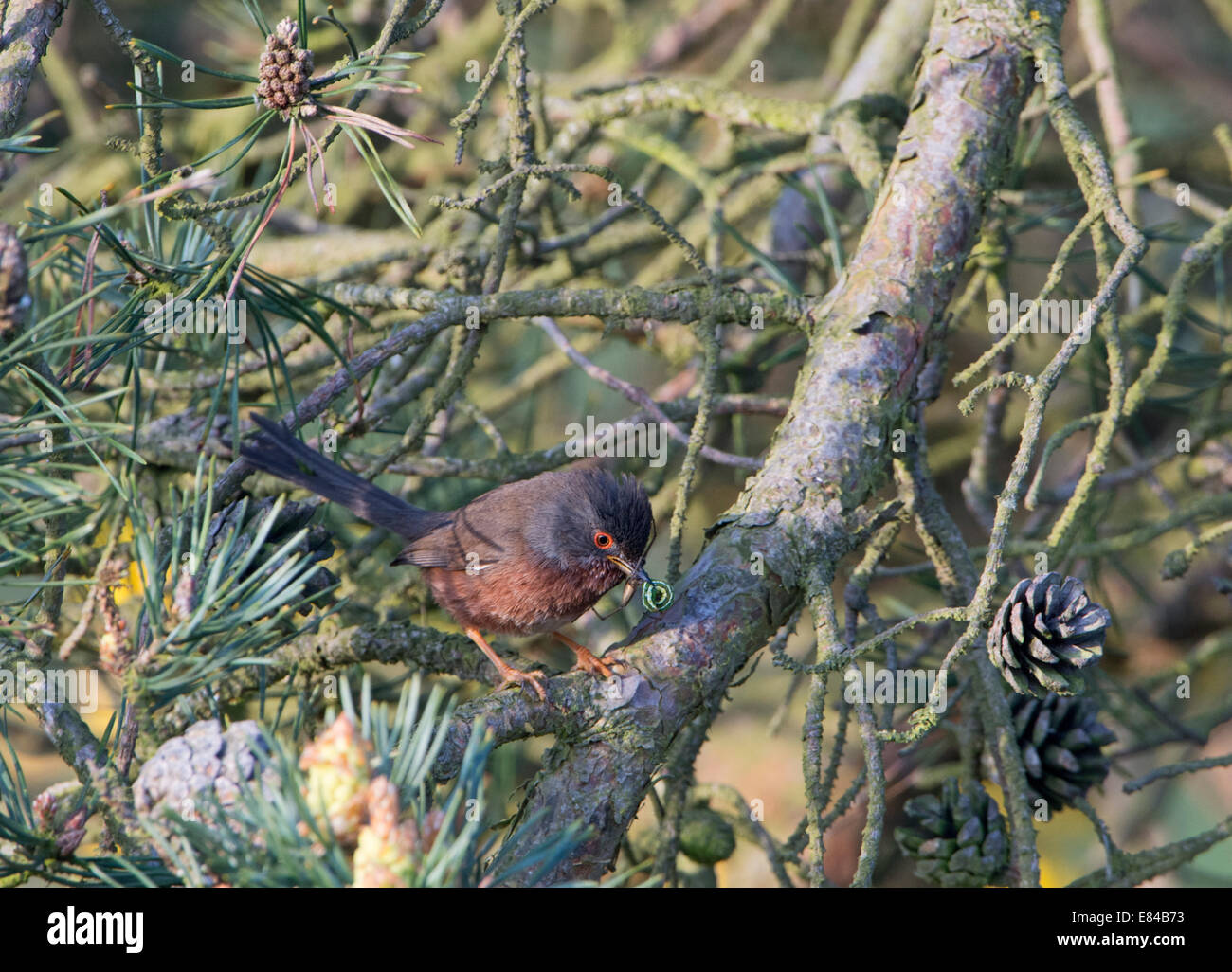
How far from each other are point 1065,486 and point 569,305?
2.06 meters

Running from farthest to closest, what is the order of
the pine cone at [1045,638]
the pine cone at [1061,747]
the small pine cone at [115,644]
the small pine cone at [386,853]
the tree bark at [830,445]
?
the pine cone at [1061,747], the tree bark at [830,445], the pine cone at [1045,638], the small pine cone at [115,644], the small pine cone at [386,853]

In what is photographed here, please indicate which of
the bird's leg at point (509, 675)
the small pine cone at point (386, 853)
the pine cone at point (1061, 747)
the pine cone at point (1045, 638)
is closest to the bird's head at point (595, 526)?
the bird's leg at point (509, 675)

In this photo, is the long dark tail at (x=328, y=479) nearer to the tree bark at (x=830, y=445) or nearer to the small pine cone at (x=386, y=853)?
the tree bark at (x=830, y=445)

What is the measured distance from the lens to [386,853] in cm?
120

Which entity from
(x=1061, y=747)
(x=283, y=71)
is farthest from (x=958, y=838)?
(x=283, y=71)

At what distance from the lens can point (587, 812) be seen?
6.19ft

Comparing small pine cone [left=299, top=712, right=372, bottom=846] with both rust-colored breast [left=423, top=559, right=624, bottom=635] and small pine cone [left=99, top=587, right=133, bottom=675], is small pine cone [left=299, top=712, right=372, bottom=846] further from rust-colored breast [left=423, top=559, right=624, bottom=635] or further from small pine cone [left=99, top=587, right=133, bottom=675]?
rust-colored breast [left=423, top=559, right=624, bottom=635]

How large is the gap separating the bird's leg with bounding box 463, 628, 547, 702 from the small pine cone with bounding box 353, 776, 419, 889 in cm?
75

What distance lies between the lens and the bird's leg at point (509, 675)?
199 centimetres

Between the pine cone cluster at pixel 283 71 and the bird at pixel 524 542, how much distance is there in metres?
1.24

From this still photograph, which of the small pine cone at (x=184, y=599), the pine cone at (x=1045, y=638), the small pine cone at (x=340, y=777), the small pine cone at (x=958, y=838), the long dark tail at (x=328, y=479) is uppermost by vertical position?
the long dark tail at (x=328, y=479)

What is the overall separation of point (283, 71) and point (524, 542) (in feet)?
5.32

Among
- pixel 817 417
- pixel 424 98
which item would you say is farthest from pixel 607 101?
pixel 817 417
